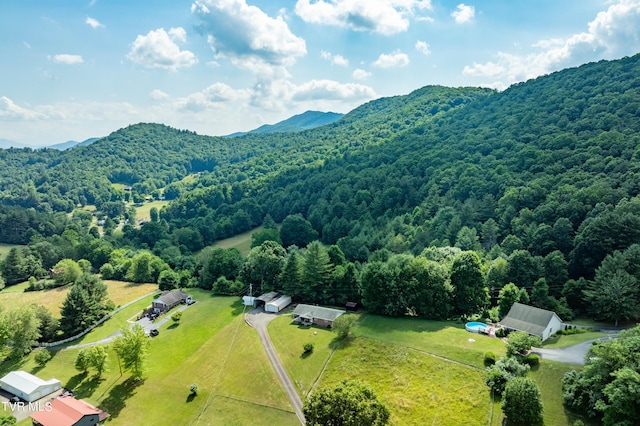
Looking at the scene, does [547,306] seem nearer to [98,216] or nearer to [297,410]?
[297,410]

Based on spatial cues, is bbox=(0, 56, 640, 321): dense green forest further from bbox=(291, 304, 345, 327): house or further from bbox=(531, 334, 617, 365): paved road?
bbox=(531, 334, 617, 365): paved road

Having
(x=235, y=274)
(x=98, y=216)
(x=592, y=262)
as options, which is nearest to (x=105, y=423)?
(x=235, y=274)

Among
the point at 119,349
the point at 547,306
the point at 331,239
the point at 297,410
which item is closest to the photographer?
the point at 297,410

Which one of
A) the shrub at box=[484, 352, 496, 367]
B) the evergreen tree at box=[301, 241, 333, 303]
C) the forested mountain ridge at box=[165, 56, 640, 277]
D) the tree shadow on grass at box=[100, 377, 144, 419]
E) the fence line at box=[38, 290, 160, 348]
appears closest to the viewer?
the shrub at box=[484, 352, 496, 367]

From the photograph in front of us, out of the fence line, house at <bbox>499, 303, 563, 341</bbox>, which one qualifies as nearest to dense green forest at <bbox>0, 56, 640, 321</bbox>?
house at <bbox>499, 303, 563, 341</bbox>

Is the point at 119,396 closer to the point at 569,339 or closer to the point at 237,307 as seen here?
the point at 237,307

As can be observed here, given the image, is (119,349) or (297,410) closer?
(297,410)
